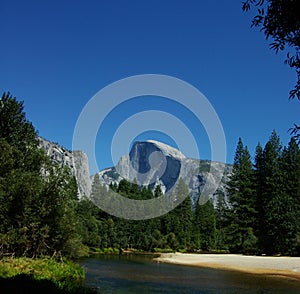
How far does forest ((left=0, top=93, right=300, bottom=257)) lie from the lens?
77.2ft

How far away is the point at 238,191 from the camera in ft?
186

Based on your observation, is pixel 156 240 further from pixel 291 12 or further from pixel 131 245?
pixel 291 12

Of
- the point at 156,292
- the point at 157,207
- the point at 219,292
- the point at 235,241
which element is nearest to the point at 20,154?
the point at 156,292

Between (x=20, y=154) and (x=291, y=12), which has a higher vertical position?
(x=20, y=154)

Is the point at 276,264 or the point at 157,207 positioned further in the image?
the point at 157,207

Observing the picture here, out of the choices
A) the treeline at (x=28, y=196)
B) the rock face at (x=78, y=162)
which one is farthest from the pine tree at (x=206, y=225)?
the rock face at (x=78, y=162)

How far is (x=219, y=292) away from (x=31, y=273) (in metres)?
9.51

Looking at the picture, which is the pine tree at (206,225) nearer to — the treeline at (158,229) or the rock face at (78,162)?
the treeline at (158,229)

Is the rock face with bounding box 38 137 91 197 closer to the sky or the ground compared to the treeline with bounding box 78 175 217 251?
closer to the sky

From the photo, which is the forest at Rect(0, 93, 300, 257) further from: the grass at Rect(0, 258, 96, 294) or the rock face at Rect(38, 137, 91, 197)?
the rock face at Rect(38, 137, 91, 197)

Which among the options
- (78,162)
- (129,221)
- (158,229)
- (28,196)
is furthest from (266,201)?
(78,162)

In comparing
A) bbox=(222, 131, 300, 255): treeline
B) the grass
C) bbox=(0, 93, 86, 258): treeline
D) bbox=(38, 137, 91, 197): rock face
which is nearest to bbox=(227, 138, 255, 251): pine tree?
bbox=(222, 131, 300, 255): treeline

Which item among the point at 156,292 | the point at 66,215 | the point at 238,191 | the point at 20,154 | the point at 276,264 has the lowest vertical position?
the point at 156,292

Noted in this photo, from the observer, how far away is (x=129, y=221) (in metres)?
74.5
